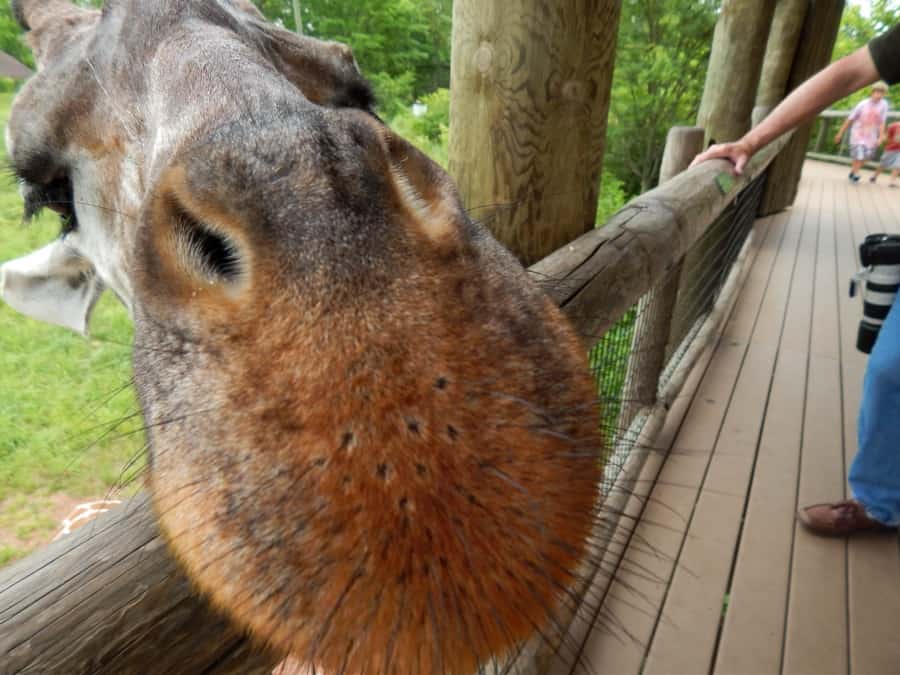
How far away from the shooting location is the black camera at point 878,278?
2.44 meters

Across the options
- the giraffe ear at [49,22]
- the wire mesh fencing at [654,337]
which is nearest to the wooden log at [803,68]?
the wire mesh fencing at [654,337]

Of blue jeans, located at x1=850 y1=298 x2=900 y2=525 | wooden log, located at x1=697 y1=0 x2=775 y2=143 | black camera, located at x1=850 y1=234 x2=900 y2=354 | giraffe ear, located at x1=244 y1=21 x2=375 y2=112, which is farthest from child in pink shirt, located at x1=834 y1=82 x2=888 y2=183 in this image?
giraffe ear, located at x1=244 y1=21 x2=375 y2=112

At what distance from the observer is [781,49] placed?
7258mm

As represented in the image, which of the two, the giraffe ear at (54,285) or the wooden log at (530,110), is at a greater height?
the wooden log at (530,110)

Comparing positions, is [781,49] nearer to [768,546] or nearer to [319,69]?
[768,546]

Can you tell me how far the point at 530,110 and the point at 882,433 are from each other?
7.42 ft

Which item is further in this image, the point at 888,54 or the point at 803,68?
the point at 803,68

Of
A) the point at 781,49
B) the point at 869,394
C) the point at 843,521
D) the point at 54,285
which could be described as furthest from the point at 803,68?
the point at 54,285

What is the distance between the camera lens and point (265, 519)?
505 mm

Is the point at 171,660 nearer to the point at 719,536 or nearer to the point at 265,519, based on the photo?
the point at 265,519

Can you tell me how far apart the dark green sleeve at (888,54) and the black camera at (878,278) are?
27.8 inches

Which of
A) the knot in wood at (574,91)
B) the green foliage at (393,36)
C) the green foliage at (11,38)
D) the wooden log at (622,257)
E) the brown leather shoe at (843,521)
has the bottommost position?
the brown leather shoe at (843,521)

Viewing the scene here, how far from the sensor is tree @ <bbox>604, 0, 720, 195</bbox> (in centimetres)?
1010

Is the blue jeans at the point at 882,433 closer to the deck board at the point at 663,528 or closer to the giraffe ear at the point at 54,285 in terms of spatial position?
the deck board at the point at 663,528
